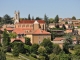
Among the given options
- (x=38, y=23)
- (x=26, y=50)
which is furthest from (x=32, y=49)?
(x=38, y=23)

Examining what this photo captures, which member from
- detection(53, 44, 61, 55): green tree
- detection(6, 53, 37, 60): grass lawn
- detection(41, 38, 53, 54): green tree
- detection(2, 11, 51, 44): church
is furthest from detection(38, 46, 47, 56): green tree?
detection(2, 11, 51, 44): church

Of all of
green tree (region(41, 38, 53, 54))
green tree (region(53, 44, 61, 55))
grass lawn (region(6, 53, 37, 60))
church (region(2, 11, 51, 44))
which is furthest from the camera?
church (region(2, 11, 51, 44))

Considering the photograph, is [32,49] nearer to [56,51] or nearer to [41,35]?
[56,51]

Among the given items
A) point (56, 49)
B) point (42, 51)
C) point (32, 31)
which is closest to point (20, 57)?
point (42, 51)

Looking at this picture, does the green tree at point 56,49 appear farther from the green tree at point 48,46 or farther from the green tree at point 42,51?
the green tree at point 42,51

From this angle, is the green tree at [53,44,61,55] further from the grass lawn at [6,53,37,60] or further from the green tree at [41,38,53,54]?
the grass lawn at [6,53,37,60]

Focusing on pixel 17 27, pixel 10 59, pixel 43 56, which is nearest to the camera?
pixel 10 59

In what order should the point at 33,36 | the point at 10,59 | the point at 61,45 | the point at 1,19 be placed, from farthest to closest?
the point at 1,19 < the point at 33,36 < the point at 61,45 < the point at 10,59

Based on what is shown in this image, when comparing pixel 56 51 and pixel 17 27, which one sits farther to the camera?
pixel 17 27

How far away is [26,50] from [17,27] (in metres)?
26.4

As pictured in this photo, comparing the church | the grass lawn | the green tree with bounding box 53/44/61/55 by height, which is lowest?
the grass lawn

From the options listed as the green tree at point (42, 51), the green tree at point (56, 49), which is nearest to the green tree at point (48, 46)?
the green tree at point (56, 49)

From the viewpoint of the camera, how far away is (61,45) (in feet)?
161

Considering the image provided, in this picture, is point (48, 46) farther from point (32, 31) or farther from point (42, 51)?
point (32, 31)
